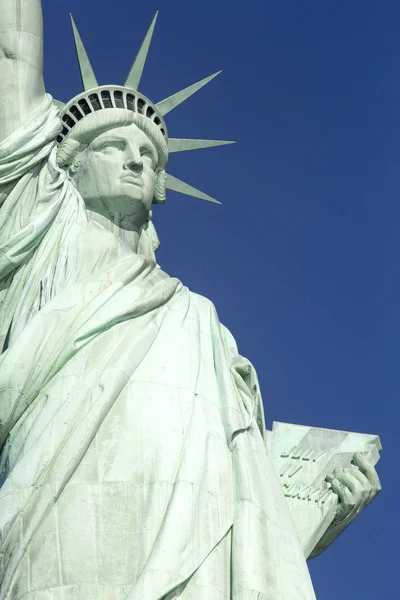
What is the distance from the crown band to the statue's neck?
3.05ft

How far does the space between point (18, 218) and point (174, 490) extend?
3.46 metres

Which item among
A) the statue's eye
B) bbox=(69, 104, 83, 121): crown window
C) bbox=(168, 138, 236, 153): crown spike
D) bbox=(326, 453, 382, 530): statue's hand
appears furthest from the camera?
bbox=(168, 138, 236, 153): crown spike

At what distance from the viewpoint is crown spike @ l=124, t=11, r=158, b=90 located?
18.5m

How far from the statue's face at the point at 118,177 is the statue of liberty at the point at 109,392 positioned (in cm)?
2

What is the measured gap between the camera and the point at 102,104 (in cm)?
1808

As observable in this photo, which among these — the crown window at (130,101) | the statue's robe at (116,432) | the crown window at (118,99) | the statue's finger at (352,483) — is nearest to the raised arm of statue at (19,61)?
the statue's robe at (116,432)

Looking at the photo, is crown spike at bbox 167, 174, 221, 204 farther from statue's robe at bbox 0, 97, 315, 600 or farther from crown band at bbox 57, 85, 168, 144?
statue's robe at bbox 0, 97, 315, 600

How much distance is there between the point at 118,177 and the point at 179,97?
1575 mm

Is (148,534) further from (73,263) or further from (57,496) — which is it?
(73,263)

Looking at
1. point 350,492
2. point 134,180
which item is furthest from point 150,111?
point 350,492

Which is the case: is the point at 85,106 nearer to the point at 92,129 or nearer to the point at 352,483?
the point at 92,129

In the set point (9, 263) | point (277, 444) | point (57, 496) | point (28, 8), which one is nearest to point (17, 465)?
point (57, 496)

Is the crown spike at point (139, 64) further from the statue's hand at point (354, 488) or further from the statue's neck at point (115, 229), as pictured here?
the statue's hand at point (354, 488)

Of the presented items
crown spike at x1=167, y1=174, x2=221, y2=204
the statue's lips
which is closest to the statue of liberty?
the statue's lips
